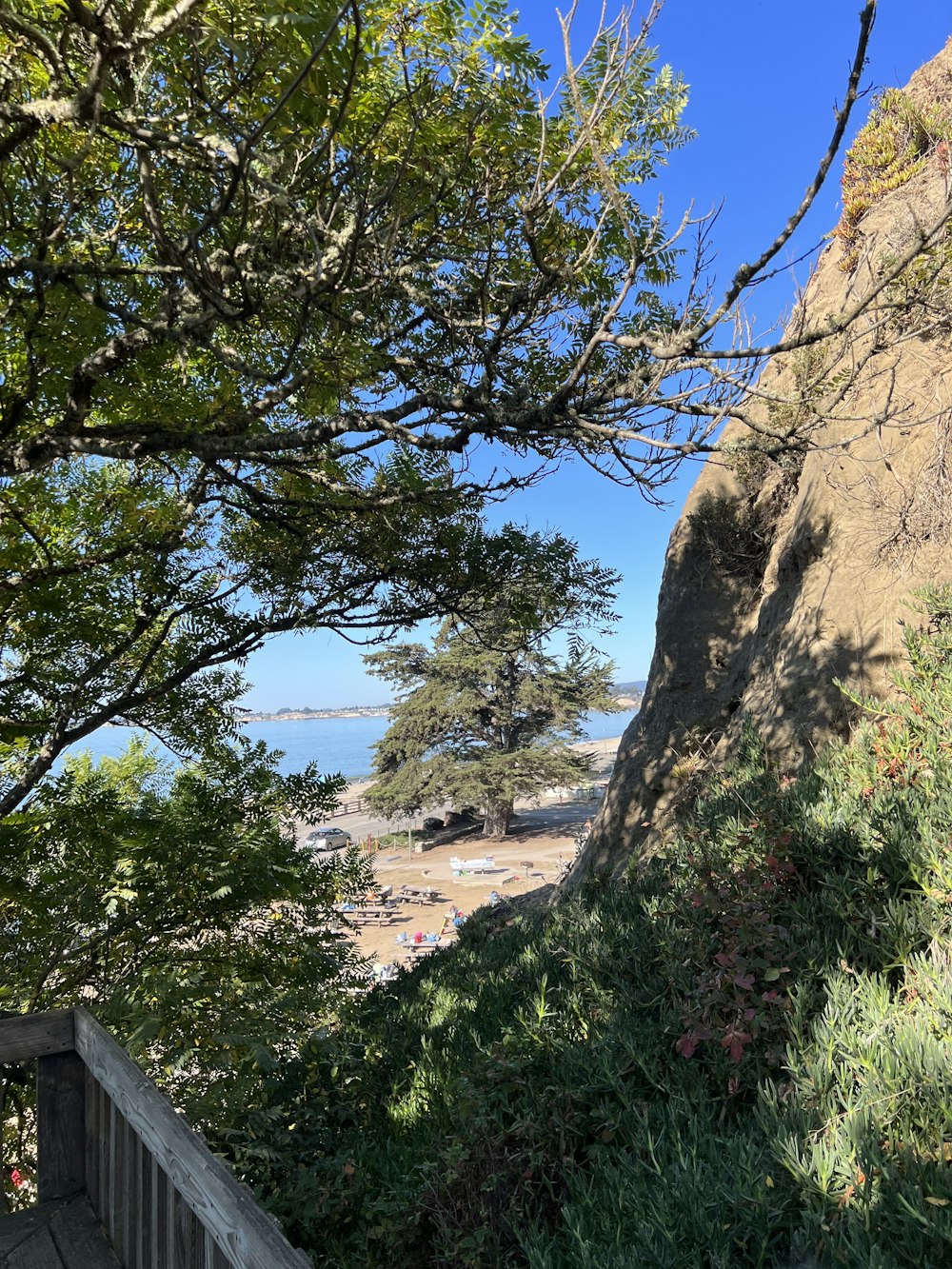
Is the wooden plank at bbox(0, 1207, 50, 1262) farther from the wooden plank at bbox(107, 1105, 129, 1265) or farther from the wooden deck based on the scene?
the wooden plank at bbox(107, 1105, 129, 1265)

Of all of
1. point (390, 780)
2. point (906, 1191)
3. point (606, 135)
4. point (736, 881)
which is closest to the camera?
point (906, 1191)

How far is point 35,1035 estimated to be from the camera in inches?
129

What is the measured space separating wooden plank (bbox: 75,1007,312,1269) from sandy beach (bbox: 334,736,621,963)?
21.4 meters

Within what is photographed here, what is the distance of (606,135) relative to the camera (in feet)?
14.3

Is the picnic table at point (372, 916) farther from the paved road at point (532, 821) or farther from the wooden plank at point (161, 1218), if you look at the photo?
→ the wooden plank at point (161, 1218)

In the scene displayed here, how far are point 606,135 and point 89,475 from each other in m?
5.17

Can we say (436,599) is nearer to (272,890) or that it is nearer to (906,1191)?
(272,890)

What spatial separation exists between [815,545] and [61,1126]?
27.1 ft

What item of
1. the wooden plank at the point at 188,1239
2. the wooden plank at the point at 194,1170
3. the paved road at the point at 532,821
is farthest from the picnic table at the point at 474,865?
the wooden plank at the point at 188,1239

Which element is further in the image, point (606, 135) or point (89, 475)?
point (89, 475)

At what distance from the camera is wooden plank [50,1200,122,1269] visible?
113 inches

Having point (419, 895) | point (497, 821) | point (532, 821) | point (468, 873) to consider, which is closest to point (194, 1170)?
point (419, 895)

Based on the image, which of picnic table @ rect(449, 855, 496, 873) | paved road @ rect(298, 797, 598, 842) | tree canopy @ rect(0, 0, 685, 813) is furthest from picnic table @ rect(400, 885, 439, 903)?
tree canopy @ rect(0, 0, 685, 813)

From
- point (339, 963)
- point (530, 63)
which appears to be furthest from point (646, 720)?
point (530, 63)
